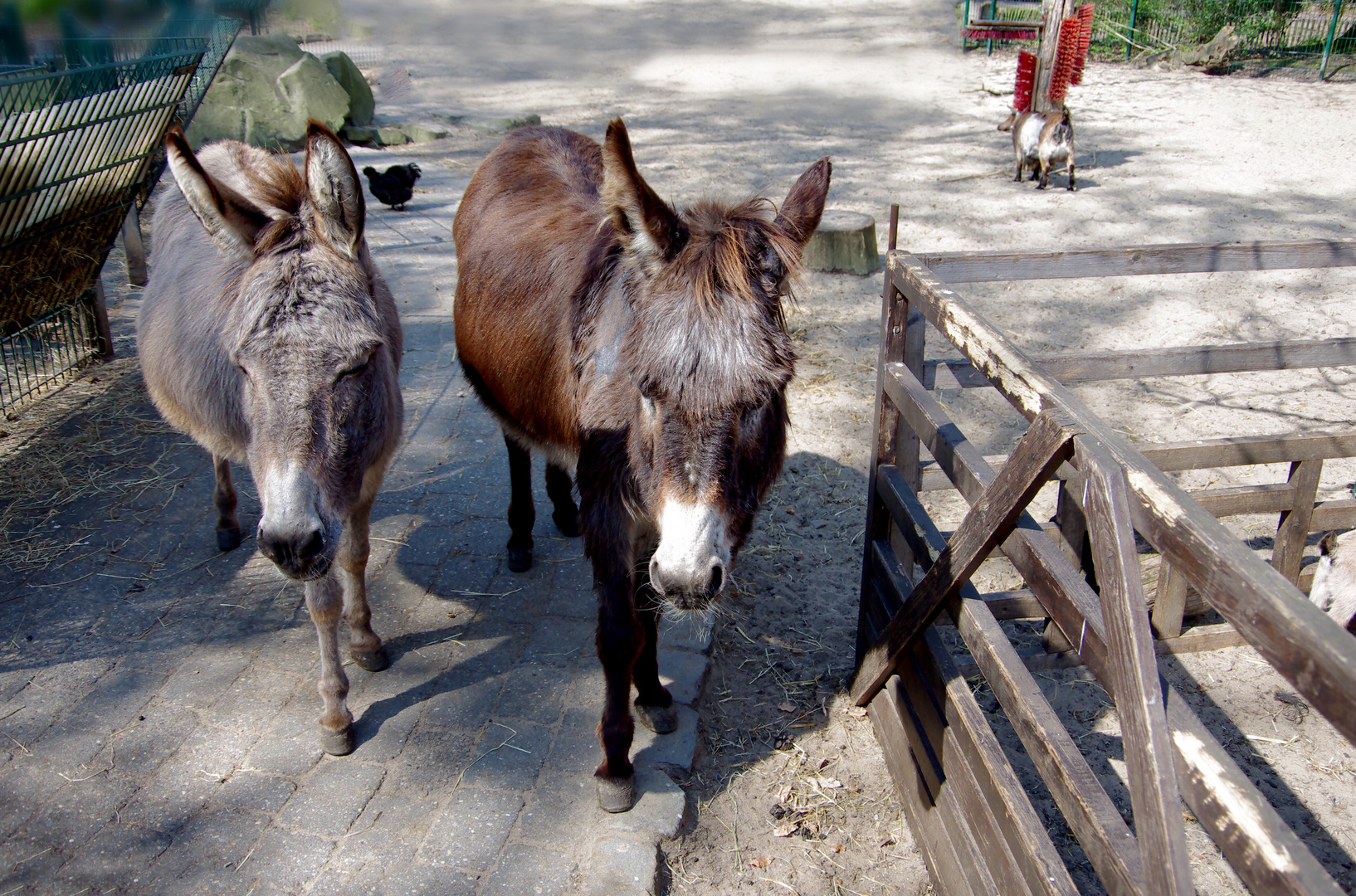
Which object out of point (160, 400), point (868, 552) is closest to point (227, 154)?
point (160, 400)

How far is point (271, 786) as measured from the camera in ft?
9.46

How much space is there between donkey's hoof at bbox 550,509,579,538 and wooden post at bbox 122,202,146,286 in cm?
525

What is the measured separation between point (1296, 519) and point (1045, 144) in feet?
25.0

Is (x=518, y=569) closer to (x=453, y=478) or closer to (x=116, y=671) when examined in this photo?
(x=453, y=478)

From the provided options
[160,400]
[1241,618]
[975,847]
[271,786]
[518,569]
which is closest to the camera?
[1241,618]

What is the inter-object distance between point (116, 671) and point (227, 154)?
2360 mm

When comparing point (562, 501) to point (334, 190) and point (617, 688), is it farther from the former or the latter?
point (334, 190)

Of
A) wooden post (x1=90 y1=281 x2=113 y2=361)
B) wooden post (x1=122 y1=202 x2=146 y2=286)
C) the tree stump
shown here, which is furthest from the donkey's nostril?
wooden post (x1=122 y1=202 x2=146 y2=286)


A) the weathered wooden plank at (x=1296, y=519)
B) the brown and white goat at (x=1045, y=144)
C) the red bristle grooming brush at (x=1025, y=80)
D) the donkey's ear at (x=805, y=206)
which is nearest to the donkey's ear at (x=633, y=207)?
the donkey's ear at (x=805, y=206)

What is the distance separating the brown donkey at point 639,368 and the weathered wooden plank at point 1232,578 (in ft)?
2.44

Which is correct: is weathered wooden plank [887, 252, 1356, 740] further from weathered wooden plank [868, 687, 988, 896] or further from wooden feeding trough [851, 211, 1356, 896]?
weathered wooden plank [868, 687, 988, 896]

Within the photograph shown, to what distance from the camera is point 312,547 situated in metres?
2.36

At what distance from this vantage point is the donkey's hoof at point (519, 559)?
158 inches

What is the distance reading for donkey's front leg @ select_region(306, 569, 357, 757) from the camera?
300cm
